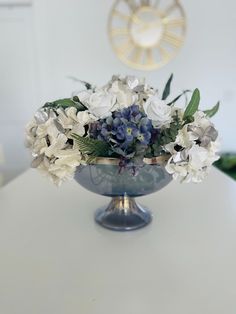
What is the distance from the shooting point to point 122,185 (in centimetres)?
94

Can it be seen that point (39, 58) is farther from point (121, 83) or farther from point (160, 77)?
point (121, 83)

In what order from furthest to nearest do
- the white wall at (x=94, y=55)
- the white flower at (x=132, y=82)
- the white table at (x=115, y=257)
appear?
the white wall at (x=94, y=55), the white flower at (x=132, y=82), the white table at (x=115, y=257)

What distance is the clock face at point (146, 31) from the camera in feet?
9.02

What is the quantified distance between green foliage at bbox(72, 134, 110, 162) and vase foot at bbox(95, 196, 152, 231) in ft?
0.70

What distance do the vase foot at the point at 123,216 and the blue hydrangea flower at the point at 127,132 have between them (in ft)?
0.79

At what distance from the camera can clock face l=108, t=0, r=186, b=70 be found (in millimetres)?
2748

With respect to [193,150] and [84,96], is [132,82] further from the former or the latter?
[193,150]

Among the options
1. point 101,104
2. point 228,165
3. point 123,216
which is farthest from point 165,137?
point 228,165

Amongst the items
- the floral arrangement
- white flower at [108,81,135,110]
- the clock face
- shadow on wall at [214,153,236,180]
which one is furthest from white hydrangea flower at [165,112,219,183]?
the clock face

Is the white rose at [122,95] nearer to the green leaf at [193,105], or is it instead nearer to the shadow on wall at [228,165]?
the green leaf at [193,105]

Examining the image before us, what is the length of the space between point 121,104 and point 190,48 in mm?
2185

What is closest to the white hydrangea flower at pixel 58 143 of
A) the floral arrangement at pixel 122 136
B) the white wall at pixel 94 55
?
the floral arrangement at pixel 122 136

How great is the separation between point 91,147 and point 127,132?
3.7 inches

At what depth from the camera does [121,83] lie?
95cm
